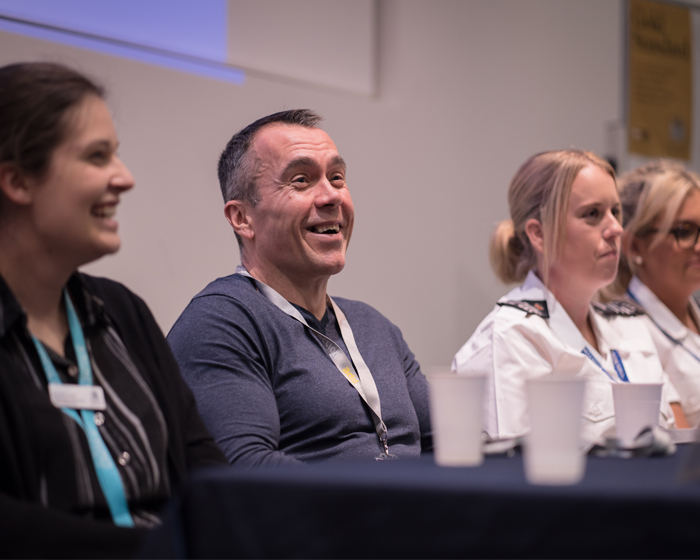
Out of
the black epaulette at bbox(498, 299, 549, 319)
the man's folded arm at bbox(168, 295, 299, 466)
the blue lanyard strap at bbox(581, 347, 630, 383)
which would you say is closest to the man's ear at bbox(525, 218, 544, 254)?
the black epaulette at bbox(498, 299, 549, 319)

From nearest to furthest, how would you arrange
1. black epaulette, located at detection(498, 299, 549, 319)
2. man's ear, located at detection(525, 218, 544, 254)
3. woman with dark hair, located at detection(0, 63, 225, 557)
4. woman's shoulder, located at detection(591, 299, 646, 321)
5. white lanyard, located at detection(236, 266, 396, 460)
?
woman with dark hair, located at detection(0, 63, 225, 557) < white lanyard, located at detection(236, 266, 396, 460) < black epaulette, located at detection(498, 299, 549, 319) < man's ear, located at detection(525, 218, 544, 254) < woman's shoulder, located at detection(591, 299, 646, 321)

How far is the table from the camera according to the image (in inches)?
28.7

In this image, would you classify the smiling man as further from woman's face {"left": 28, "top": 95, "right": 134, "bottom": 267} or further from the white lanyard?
woman's face {"left": 28, "top": 95, "right": 134, "bottom": 267}

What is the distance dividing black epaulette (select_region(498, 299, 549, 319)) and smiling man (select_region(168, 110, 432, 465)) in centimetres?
39

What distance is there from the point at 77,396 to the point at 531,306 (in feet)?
4.98

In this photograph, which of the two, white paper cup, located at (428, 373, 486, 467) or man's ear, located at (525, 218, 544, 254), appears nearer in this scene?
white paper cup, located at (428, 373, 486, 467)

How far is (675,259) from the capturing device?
292 cm

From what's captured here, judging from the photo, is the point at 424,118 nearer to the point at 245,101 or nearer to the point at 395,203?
the point at 395,203

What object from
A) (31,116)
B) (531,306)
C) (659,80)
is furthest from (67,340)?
(659,80)

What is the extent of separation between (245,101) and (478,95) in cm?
128

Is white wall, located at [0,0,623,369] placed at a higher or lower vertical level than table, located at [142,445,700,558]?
higher

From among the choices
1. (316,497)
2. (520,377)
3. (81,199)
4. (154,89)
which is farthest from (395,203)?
(316,497)

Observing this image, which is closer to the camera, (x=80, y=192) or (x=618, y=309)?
(x=80, y=192)

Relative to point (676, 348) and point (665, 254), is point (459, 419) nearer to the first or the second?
point (676, 348)
